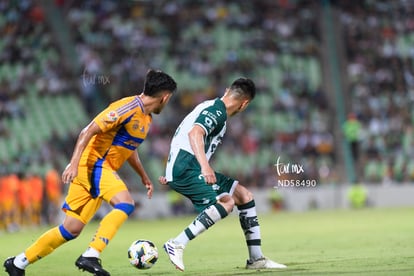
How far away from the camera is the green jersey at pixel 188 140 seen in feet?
35.7

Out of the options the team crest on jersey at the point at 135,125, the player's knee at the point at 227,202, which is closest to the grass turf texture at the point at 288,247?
the player's knee at the point at 227,202

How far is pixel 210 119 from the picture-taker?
35.4ft

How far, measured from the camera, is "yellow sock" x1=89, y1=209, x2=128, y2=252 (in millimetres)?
9766

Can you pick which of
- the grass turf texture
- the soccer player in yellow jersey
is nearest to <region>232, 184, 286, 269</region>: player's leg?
the grass turf texture

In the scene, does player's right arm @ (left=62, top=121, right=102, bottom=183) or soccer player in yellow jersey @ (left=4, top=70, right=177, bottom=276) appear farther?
soccer player in yellow jersey @ (left=4, top=70, right=177, bottom=276)

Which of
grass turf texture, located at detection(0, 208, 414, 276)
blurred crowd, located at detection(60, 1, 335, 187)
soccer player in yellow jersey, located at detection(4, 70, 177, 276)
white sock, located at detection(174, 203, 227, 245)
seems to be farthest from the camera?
blurred crowd, located at detection(60, 1, 335, 187)

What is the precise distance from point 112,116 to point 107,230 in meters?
1.15

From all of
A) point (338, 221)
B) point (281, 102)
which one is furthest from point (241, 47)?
point (338, 221)

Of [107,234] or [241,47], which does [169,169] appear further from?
[241,47]

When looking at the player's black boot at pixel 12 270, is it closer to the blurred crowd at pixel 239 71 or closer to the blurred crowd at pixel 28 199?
the blurred crowd at pixel 28 199

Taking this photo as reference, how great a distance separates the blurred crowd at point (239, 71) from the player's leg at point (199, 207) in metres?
17.8

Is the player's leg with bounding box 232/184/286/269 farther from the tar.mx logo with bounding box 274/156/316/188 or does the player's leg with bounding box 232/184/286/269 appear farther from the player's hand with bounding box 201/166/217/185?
the tar.mx logo with bounding box 274/156/316/188

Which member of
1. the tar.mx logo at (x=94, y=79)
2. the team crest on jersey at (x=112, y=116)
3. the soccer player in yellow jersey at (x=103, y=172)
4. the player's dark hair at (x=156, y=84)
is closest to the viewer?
the soccer player in yellow jersey at (x=103, y=172)

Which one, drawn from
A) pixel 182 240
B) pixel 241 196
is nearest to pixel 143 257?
pixel 182 240
